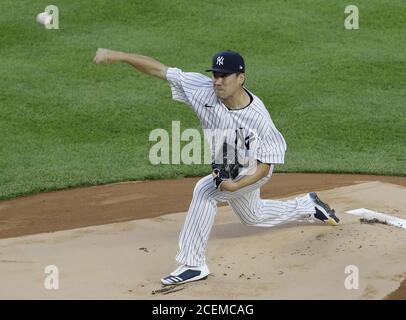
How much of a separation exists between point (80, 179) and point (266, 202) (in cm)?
287

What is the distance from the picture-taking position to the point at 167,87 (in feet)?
40.5

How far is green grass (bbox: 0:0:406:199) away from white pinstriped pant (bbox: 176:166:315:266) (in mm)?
2537

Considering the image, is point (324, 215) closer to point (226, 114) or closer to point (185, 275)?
point (226, 114)

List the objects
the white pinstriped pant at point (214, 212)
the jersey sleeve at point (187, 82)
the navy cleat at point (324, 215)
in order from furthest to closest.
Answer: the navy cleat at point (324, 215)
the jersey sleeve at point (187, 82)
the white pinstriped pant at point (214, 212)

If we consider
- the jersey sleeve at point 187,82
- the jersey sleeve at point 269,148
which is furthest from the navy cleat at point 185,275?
the jersey sleeve at point 187,82

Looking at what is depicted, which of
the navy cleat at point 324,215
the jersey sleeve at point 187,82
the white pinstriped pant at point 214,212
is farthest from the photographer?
the navy cleat at point 324,215

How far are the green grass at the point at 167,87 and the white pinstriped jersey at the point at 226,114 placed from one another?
2957 millimetres

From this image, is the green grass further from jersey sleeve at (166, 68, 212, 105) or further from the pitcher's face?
the pitcher's face

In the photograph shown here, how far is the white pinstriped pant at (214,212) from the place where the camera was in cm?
641

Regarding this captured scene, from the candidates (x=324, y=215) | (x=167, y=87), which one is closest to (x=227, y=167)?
(x=324, y=215)

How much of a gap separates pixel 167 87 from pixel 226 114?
5922 mm

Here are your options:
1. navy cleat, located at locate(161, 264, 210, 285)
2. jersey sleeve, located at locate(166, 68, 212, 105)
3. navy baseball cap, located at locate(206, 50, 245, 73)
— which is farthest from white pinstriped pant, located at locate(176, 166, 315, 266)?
navy baseball cap, located at locate(206, 50, 245, 73)

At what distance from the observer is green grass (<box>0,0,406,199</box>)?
10.0m

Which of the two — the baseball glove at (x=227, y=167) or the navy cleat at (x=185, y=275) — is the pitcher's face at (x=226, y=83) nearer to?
the baseball glove at (x=227, y=167)
